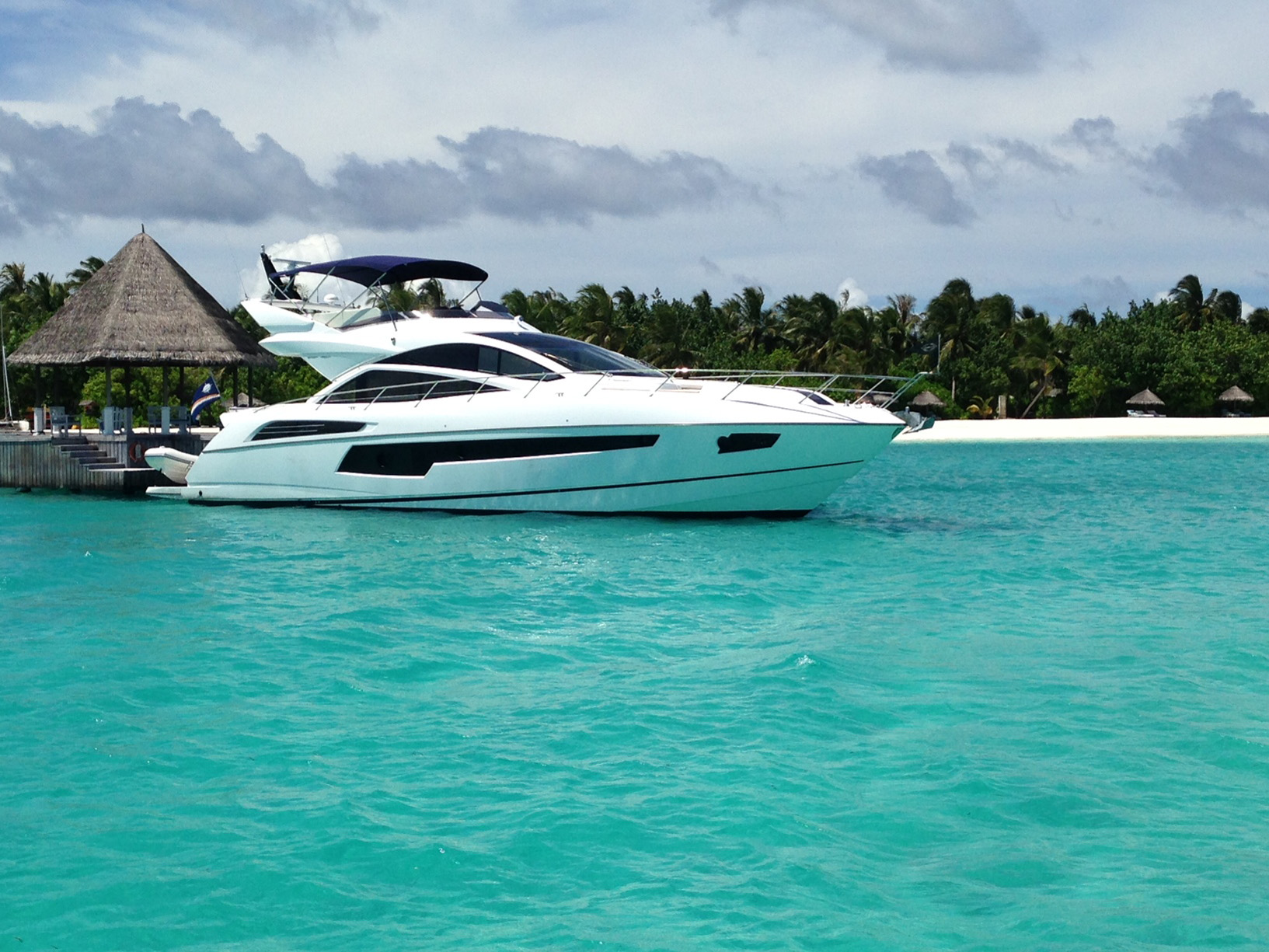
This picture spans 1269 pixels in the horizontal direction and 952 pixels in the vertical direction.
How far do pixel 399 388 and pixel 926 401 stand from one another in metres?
43.0

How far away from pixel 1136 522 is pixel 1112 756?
12.9m

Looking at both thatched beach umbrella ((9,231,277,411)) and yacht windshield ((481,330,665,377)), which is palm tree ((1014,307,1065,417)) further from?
yacht windshield ((481,330,665,377))

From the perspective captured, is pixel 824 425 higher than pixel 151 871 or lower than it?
higher

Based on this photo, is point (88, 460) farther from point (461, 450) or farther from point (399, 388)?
point (461, 450)

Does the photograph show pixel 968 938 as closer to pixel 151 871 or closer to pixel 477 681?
pixel 151 871

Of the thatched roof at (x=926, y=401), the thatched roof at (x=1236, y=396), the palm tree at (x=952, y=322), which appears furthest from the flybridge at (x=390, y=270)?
the thatched roof at (x=1236, y=396)

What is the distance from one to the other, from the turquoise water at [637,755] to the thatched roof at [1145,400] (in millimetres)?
46931

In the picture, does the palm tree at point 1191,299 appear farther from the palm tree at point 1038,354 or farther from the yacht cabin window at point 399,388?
the yacht cabin window at point 399,388

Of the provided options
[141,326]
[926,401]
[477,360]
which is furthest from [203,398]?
[926,401]

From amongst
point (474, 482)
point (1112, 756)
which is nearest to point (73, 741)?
point (1112, 756)

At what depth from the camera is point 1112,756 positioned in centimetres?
646

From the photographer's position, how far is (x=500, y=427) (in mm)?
16766

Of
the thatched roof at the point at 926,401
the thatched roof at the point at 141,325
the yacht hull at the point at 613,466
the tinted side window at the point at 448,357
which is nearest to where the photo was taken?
the yacht hull at the point at 613,466

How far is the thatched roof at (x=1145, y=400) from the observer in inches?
2250
